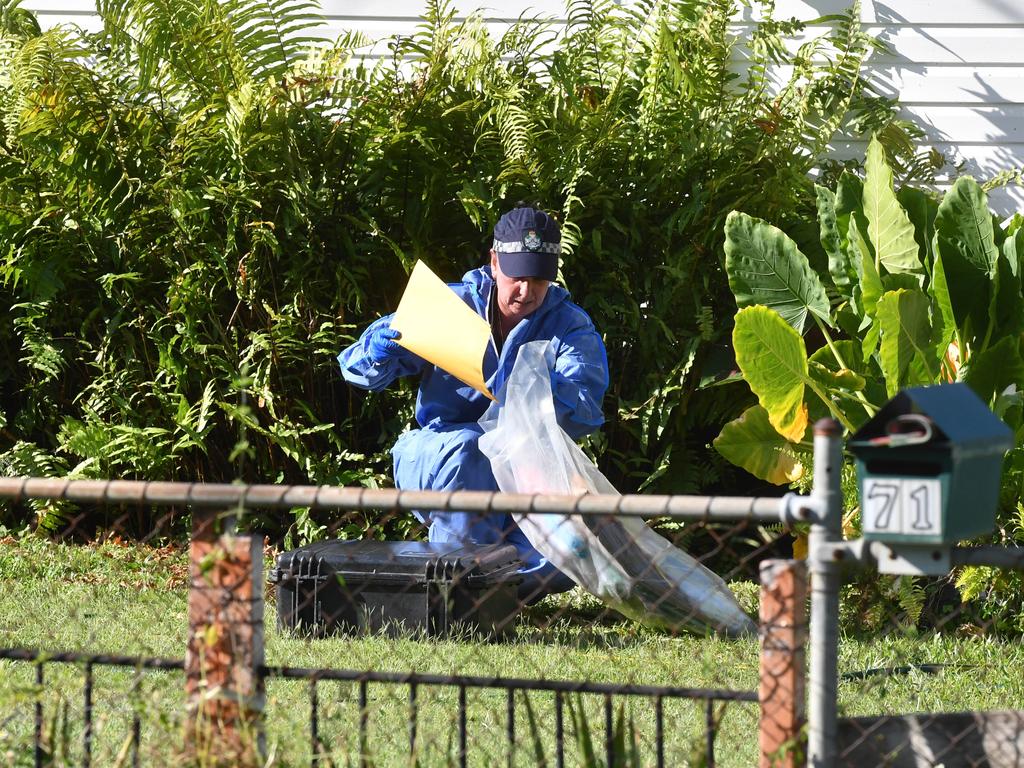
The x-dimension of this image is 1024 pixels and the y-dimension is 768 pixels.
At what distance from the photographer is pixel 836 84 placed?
22.2ft

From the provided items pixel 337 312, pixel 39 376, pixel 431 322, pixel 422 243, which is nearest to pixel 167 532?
pixel 39 376

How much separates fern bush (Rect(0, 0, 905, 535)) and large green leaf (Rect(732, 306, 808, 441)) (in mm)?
920

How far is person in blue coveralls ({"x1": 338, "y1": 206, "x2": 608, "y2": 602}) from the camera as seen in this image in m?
5.48

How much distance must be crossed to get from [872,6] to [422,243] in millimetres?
2784

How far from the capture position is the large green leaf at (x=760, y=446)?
5.80m

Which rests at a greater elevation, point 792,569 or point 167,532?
point 792,569

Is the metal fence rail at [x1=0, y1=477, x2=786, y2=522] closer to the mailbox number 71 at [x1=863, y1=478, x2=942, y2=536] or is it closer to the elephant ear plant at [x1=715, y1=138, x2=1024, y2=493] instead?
the mailbox number 71 at [x1=863, y1=478, x2=942, y2=536]

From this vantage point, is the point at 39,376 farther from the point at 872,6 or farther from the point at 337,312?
the point at 872,6

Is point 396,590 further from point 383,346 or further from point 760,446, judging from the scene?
point 760,446

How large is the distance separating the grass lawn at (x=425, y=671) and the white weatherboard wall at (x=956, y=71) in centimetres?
276

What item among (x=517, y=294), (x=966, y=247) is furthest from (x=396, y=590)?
(x=966, y=247)

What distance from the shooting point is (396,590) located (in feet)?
17.1

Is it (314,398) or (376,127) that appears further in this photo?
(314,398)

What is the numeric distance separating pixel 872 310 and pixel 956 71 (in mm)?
2380
